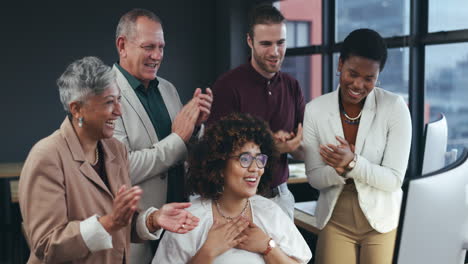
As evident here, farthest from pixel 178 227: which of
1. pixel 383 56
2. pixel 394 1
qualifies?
pixel 394 1

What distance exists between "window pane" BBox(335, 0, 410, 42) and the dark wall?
218 cm

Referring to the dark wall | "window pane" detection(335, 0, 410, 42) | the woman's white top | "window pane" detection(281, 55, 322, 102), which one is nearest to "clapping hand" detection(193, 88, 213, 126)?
the woman's white top

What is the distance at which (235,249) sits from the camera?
190 centimetres

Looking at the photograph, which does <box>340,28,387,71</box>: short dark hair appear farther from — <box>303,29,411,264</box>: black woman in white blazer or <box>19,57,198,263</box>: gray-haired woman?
<box>19,57,198,263</box>: gray-haired woman

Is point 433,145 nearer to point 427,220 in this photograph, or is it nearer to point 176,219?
point 427,220

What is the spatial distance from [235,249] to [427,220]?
87cm

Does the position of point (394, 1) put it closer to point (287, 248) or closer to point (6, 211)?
point (287, 248)

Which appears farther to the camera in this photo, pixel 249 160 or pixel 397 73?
pixel 397 73

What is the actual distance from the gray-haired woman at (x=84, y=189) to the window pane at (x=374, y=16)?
8.52 ft

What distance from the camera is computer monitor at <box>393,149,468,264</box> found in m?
1.18

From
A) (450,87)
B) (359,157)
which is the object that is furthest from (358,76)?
(450,87)

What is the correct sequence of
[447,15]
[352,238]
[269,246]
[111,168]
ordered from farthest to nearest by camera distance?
[447,15] → [352,238] → [269,246] → [111,168]

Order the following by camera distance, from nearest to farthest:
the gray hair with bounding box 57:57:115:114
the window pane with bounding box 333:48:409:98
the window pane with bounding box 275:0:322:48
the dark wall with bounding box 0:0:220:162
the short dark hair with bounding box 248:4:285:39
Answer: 1. the gray hair with bounding box 57:57:115:114
2. the short dark hair with bounding box 248:4:285:39
3. the window pane with bounding box 333:48:409:98
4. the window pane with bounding box 275:0:322:48
5. the dark wall with bounding box 0:0:220:162

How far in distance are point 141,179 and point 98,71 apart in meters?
0.57
